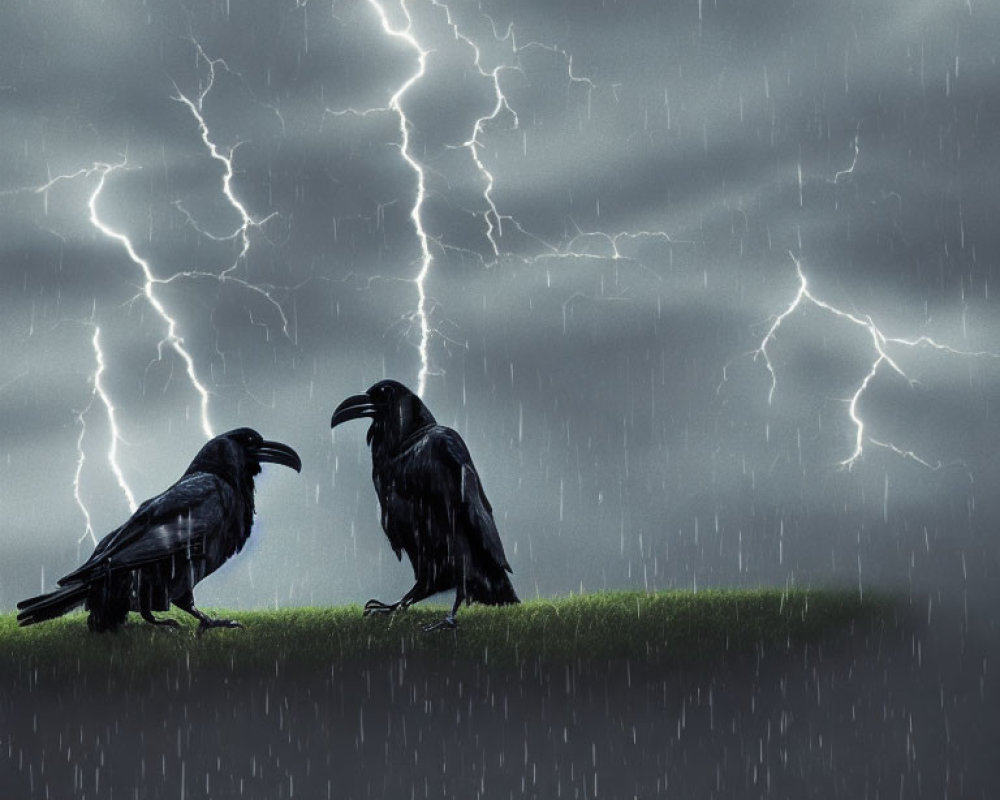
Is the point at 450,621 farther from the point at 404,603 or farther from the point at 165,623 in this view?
the point at 165,623

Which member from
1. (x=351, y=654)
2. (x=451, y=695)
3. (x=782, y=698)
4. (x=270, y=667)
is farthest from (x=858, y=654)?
(x=270, y=667)

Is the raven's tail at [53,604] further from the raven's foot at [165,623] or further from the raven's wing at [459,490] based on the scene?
the raven's wing at [459,490]

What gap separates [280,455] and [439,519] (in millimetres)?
1368

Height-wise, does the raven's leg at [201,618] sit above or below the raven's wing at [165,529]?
below

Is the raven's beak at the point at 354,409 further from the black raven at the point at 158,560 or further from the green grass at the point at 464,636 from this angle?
the green grass at the point at 464,636

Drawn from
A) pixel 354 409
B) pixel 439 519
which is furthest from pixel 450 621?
pixel 354 409

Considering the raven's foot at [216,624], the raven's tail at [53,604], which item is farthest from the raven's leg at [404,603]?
the raven's tail at [53,604]

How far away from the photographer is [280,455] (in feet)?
25.4

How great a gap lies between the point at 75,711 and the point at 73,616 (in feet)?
5.19

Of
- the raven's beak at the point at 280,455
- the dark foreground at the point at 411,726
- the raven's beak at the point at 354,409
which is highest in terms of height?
the raven's beak at the point at 354,409

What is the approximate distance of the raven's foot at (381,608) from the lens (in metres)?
7.44

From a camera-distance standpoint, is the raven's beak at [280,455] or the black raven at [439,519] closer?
the black raven at [439,519]

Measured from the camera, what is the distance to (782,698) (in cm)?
685

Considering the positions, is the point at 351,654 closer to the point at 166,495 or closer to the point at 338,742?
the point at 338,742
